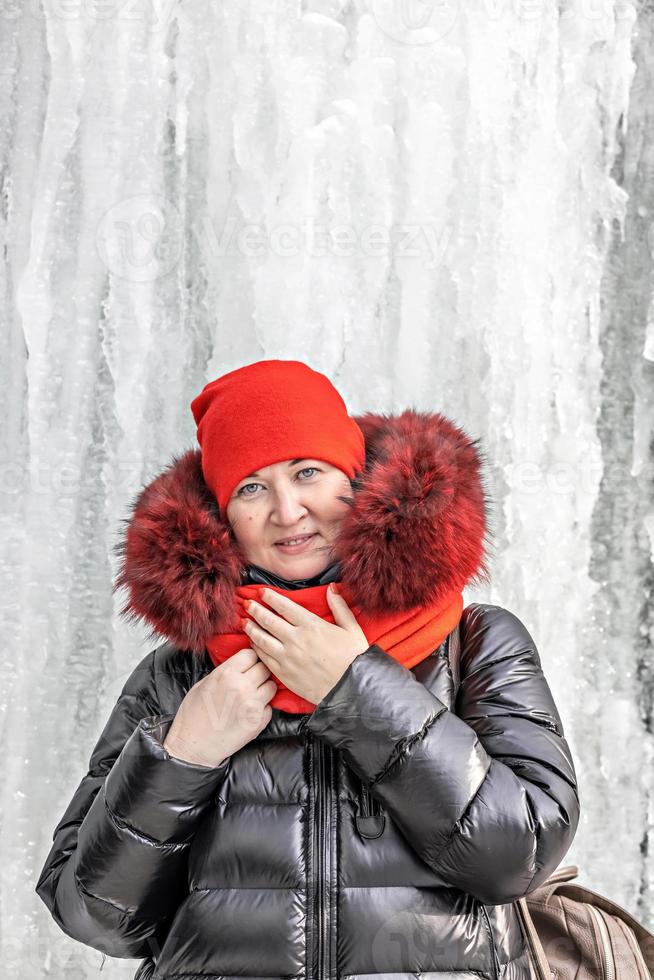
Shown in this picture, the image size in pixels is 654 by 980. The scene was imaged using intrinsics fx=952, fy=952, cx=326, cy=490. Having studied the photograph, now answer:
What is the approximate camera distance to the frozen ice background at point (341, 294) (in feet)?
7.04

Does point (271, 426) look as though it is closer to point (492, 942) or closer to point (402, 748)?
point (402, 748)

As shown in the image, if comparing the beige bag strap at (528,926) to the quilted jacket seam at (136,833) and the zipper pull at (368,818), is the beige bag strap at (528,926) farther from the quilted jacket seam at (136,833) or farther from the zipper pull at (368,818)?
the quilted jacket seam at (136,833)

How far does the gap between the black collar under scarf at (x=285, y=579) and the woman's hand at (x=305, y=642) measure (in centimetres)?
6

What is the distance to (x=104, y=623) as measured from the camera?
2223 mm

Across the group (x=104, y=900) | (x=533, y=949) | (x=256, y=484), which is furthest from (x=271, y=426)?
(x=533, y=949)

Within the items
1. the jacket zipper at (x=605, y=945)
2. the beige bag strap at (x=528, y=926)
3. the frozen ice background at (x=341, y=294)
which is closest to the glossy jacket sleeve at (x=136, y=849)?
the beige bag strap at (x=528, y=926)

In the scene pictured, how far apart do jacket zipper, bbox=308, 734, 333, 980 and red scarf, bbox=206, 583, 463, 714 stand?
0.23 ft

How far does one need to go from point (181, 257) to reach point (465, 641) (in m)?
1.35

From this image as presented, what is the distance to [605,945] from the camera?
4.33 ft

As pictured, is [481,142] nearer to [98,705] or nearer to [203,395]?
[203,395]

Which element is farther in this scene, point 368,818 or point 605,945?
point 605,945

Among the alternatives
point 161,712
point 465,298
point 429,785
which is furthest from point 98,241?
point 429,785

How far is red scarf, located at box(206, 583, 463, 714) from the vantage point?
1232 mm

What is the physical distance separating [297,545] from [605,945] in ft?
2.30
